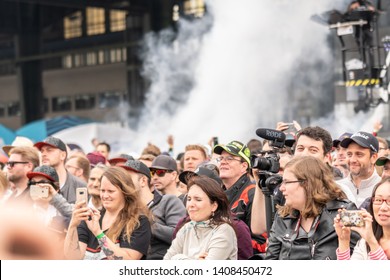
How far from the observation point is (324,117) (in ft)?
55.2

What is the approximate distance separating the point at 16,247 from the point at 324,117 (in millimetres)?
13647

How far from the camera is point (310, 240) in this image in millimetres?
4805

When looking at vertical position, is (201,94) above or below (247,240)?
below

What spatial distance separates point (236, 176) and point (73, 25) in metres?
19.0

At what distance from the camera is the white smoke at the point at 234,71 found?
17.1 metres

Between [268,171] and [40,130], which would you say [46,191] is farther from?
[40,130]

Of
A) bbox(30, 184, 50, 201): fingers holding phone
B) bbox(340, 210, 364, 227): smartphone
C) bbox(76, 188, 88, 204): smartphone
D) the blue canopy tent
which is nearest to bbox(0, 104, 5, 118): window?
the blue canopy tent

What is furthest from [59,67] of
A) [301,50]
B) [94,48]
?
[301,50]

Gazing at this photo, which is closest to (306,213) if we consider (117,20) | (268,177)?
(268,177)

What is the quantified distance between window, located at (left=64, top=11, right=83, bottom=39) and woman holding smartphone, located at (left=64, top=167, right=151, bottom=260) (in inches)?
753

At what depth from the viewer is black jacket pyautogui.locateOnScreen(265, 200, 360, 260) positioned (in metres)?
4.76

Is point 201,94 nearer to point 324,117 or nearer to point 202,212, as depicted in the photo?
point 324,117

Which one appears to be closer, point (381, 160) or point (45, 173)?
point (381, 160)
